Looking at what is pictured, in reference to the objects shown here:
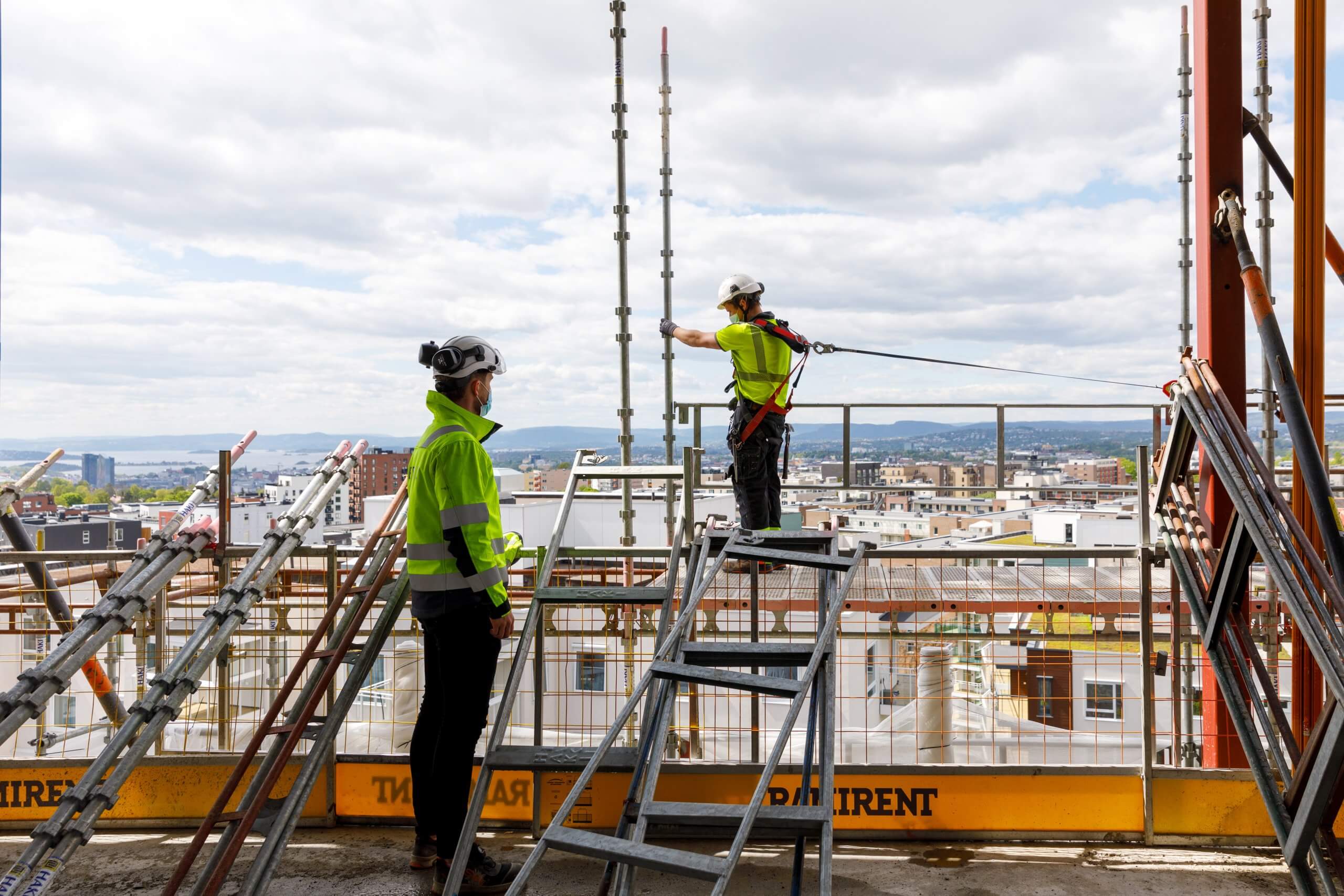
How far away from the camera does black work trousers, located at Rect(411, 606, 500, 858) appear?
4.29 meters

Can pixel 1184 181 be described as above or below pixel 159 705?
above

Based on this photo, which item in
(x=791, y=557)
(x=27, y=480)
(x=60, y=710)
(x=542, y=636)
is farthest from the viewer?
(x=60, y=710)

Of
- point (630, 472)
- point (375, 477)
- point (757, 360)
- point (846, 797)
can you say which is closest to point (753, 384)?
point (757, 360)

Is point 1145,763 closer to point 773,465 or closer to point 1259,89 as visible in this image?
point 773,465

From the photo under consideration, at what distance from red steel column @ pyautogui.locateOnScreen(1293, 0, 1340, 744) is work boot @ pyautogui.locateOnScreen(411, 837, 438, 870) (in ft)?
15.7

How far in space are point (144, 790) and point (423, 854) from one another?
73.6 inches

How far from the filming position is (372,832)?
204 inches

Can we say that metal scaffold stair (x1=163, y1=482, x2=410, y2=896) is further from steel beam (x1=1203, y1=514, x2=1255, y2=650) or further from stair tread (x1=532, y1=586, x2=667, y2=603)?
steel beam (x1=1203, y1=514, x2=1255, y2=650)

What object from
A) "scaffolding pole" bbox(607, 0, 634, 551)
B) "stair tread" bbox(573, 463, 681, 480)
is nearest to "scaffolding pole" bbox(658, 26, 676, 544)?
"scaffolding pole" bbox(607, 0, 634, 551)

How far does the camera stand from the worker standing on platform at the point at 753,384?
6.15 meters

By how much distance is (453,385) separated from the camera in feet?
14.5

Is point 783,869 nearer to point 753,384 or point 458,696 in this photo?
point 458,696

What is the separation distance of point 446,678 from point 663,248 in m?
7.06

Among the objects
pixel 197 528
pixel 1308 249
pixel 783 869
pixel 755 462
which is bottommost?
pixel 783 869
